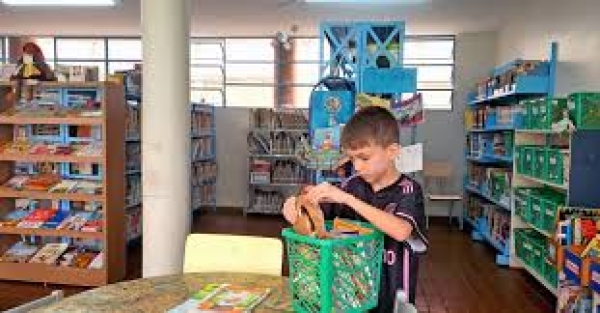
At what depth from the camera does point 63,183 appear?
14.7 ft

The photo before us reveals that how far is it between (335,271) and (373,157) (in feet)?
1.22

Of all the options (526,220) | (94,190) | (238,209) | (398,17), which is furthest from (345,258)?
(238,209)

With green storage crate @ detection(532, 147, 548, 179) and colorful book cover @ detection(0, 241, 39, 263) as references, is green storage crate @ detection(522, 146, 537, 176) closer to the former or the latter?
green storage crate @ detection(532, 147, 548, 179)

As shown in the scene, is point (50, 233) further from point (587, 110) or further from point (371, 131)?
point (587, 110)

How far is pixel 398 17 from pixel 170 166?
4.46 metres

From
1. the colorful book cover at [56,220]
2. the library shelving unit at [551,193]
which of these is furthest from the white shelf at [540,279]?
the colorful book cover at [56,220]

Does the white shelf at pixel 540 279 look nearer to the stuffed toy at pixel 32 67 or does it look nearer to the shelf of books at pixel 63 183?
the shelf of books at pixel 63 183

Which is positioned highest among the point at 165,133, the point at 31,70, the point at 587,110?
the point at 31,70

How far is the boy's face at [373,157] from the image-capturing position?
4.61 ft

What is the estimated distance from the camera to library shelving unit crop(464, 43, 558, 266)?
16.9ft

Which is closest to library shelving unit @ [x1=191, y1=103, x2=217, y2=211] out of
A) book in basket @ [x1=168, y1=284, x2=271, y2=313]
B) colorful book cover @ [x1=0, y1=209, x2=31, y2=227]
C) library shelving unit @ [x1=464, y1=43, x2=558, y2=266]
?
colorful book cover @ [x1=0, y1=209, x2=31, y2=227]

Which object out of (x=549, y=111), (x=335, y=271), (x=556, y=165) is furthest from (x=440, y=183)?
(x=335, y=271)

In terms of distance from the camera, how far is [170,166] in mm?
3389

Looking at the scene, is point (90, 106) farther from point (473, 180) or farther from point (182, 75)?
point (473, 180)
